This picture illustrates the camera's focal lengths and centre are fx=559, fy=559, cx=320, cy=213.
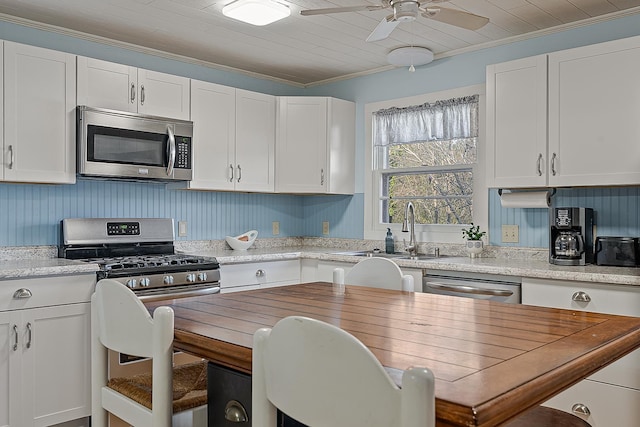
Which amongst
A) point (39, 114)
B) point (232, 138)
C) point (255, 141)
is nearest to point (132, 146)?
point (39, 114)

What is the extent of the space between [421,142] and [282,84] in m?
1.39

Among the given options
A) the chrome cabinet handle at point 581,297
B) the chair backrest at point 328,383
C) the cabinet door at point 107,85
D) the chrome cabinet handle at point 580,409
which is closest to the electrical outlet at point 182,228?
the cabinet door at point 107,85

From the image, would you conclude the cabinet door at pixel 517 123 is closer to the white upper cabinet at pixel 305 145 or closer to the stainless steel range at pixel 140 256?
the white upper cabinet at pixel 305 145

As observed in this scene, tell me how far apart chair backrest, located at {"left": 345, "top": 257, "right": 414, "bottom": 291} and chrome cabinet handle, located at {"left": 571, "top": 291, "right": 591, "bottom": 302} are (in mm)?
909

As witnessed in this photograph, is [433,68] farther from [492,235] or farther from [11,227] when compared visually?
Answer: [11,227]

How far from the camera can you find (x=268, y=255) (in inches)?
154

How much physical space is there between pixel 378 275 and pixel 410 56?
1952 mm

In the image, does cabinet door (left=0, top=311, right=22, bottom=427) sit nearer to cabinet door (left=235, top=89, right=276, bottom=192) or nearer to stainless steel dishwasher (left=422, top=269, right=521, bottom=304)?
cabinet door (left=235, top=89, right=276, bottom=192)

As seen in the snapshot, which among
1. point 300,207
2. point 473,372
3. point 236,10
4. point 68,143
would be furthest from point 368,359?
point 300,207

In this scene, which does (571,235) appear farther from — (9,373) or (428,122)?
(9,373)

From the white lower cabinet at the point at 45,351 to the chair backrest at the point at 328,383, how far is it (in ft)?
6.50

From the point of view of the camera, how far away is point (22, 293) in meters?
2.72

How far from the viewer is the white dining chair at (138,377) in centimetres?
156

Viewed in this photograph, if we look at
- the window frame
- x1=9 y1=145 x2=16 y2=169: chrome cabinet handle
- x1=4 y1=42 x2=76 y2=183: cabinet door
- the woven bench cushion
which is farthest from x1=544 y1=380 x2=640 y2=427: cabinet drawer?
x1=9 y1=145 x2=16 y2=169: chrome cabinet handle
